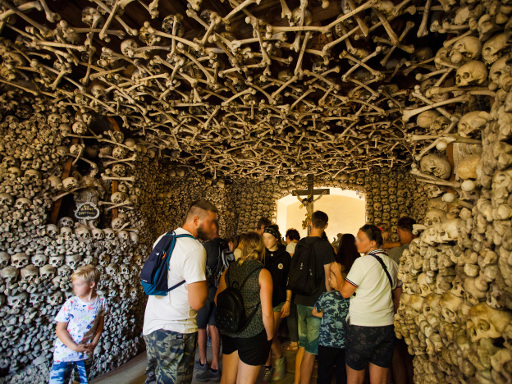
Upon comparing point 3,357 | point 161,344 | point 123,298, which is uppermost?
point 161,344

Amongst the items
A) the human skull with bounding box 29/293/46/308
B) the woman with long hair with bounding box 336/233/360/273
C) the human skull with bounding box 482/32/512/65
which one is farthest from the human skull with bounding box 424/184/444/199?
the human skull with bounding box 29/293/46/308

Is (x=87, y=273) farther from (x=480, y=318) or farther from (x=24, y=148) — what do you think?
(x=480, y=318)

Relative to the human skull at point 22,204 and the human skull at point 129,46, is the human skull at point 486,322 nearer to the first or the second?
the human skull at point 129,46

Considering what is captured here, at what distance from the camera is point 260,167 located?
5.59m

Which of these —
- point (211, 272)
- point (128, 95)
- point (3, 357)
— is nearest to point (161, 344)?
point (211, 272)

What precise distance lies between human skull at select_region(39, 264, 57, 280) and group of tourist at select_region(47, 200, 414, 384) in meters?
1.20

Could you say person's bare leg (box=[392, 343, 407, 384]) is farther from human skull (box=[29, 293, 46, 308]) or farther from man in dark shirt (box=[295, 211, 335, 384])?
human skull (box=[29, 293, 46, 308])

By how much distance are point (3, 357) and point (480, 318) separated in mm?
3603

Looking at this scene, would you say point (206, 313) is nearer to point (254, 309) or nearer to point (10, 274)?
point (254, 309)

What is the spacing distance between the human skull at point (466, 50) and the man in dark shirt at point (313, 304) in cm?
150

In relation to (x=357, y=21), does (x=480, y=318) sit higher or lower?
lower

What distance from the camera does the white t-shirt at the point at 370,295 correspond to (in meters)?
1.86

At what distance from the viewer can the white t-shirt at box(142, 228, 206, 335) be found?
5.12 feet

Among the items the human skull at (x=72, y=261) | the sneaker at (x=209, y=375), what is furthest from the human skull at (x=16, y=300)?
the sneaker at (x=209, y=375)
